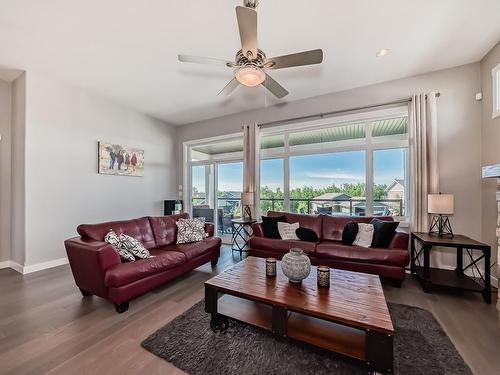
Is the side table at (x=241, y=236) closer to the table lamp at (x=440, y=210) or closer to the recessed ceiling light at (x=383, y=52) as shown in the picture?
the table lamp at (x=440, y=210)

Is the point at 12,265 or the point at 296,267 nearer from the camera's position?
the point at 296,267

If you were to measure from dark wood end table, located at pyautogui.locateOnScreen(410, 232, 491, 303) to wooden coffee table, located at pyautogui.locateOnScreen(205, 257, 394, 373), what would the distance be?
1220 mm

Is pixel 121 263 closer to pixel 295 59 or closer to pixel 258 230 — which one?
pixel 258 230

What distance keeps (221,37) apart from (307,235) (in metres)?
3.00

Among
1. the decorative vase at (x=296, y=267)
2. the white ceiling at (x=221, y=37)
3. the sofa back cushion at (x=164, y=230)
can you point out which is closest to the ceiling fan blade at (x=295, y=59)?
the white ceiling at (x=221, y=37)

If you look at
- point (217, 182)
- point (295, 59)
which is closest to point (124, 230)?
point (217, 182)

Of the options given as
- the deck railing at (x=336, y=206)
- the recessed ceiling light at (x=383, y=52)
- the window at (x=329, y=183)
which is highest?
the recessed ceiling light at (x=383, y=52)

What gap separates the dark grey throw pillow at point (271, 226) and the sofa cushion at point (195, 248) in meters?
0.85

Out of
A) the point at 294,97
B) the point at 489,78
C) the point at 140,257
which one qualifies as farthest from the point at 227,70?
the point at 489,78

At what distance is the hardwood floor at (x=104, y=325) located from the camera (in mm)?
1614

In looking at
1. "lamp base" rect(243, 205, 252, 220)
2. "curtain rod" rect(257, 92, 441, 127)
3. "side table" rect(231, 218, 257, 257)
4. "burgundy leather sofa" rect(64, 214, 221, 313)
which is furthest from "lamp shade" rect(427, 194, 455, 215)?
"burgundy leather sofa" rect(64, 214, 221, 313)

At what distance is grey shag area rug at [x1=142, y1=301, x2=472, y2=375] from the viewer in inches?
61.4

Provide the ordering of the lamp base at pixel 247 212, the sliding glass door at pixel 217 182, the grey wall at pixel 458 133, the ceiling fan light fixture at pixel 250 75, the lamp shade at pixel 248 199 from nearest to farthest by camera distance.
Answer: the ceiling fan light fixture at pixel 250 75 < the grey wall at pixel 458 133 < the lamp shade at pixel 248 199 < the lamp base at pixel 247 212 < the sliding glass door at pixel 217 182

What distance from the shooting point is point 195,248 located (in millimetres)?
3287
